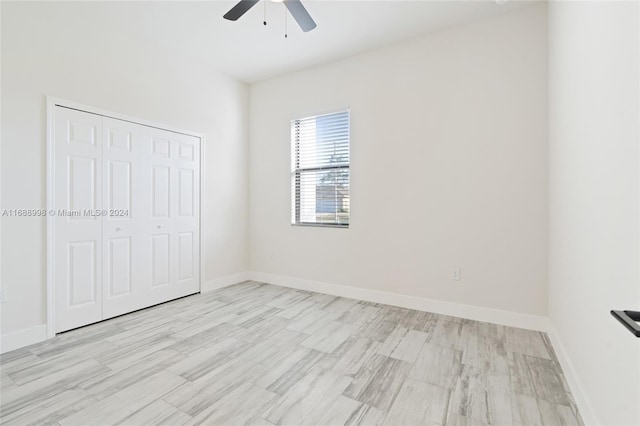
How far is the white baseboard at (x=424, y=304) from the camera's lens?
2719 millimetres

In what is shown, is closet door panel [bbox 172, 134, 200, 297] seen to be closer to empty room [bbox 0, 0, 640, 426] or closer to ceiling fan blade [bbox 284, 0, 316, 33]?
empty room [bbox 0, 0, 640, 426]

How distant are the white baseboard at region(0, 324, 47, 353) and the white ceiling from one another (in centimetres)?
305

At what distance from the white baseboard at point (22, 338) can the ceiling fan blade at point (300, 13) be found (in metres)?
3.48

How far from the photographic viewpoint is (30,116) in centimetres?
245

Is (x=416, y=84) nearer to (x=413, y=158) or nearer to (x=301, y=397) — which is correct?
(x=413, y=158)

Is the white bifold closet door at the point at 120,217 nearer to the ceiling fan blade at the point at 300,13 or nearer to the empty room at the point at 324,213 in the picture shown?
the empty room at the point at 324,213

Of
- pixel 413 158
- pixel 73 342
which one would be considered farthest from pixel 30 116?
pixel 413 158

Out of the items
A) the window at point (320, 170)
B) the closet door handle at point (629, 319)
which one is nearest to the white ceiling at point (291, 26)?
the window at point (320, 170)

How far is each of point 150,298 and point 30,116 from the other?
210cm

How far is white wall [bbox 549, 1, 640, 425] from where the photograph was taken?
108 cm

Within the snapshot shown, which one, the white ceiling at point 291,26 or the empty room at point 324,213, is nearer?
the empty room at point 324,213

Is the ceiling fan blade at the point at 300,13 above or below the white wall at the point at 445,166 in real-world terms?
above

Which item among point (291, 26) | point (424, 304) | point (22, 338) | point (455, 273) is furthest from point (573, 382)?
point (22, 338)

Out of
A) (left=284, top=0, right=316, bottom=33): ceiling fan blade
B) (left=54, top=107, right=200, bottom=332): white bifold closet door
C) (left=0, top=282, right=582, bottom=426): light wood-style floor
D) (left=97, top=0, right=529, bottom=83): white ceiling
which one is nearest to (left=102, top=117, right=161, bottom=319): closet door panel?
(left=54, top=107, right=200, bottom=332): white bifold closet door
